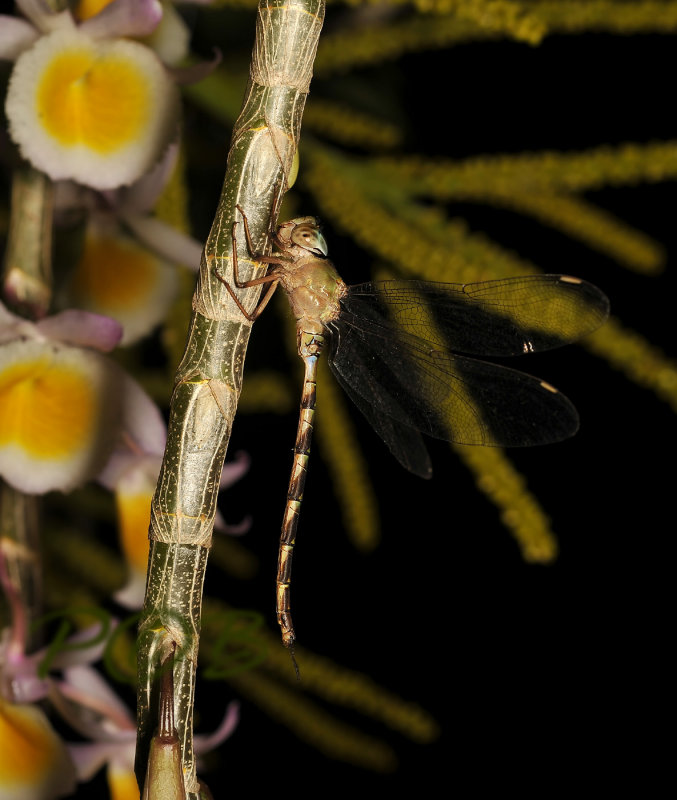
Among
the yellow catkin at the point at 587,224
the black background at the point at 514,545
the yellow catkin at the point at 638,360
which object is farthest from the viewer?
the black background at the point at 514,545

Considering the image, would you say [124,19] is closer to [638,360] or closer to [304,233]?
[304,233]

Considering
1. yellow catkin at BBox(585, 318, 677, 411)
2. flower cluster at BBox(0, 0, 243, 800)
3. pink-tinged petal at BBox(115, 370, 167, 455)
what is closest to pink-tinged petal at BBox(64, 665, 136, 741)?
flower cluster at BBox(0, 0, 243, 800)

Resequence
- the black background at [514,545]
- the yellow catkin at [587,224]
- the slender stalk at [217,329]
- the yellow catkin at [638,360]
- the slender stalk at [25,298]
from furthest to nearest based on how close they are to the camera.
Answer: the black background at [514,545] < the yellow catkin at [587,224] < the yellow catkin at [638,360] < the slender stalk at [25,298] < the slender stalk at [217,329]

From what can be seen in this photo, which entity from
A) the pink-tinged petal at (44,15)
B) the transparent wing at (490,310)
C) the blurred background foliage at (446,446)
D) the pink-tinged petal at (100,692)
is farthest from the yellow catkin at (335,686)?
the pink-tinged petal at (44,15)

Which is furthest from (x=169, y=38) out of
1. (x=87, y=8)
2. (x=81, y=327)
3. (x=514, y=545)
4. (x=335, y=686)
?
(x=514, y=545)

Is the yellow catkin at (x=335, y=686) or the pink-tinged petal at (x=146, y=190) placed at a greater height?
the pink-tinged petal at (x=146, y=190)

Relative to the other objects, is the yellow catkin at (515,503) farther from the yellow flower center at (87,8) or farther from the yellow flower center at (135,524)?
the yellow flower center at (87,8)
